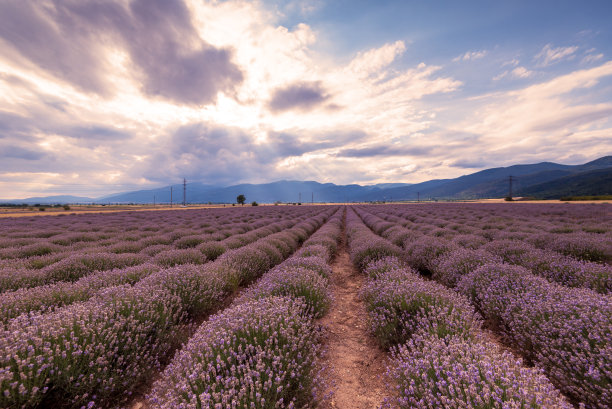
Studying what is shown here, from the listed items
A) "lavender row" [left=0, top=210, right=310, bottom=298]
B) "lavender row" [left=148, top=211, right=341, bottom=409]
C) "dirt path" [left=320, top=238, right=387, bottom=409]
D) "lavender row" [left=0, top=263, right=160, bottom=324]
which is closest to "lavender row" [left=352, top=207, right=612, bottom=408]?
"dirt path" [left=320, top=238, right=387, bottom=409]

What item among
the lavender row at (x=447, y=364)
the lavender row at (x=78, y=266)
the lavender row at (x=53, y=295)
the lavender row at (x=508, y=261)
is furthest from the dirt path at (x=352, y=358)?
the lavender row at (x=78, y=266)

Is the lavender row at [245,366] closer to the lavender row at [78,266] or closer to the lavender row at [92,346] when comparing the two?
the lavender row at [92,346]

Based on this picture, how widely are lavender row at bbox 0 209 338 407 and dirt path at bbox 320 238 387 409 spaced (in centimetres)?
214

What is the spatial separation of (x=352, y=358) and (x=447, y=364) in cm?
179

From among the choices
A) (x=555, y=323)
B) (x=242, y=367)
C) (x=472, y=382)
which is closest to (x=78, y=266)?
(x=242, y=367)

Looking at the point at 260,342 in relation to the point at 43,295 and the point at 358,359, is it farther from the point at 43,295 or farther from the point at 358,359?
the point at 43,295

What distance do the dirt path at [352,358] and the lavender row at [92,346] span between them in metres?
2.14

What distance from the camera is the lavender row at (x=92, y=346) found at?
1962 mm

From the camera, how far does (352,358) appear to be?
136 inches

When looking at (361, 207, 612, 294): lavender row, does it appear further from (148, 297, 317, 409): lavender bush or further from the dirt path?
(148, 297, 317, 409): lavender bush

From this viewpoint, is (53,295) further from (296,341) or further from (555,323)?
(555,323)

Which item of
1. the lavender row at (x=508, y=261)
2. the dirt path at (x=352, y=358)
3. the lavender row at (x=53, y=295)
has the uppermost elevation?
the lavender row at (x=53, y=295)

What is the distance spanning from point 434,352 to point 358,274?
5144 mm

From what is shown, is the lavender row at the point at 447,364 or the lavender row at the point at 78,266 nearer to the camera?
the lavender row at the point at 447,364
